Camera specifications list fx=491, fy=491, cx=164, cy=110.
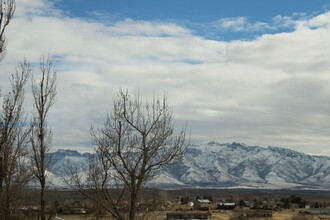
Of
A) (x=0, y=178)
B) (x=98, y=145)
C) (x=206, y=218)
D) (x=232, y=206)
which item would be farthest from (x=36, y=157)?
(x=232, y=206)

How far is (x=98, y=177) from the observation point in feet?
59.5

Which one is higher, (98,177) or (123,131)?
(123,131)

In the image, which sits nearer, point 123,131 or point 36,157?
point 123,131

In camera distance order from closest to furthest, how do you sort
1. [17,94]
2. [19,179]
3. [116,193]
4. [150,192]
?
[116,193] < [150,192] < [17,94] < [19,179]

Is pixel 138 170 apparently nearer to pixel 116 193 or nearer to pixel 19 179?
pixel 116 193

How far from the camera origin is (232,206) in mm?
151500

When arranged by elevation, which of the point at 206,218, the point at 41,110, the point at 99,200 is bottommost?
the point at 206,218

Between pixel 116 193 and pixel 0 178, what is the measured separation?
17.3ft

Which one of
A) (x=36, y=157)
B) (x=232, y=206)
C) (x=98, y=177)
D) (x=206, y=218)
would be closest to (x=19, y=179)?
(x=36, y=157)

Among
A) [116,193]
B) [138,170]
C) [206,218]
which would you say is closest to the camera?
[138,170]

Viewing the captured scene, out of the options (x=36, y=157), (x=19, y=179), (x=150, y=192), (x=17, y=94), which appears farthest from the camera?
(x=19, y=179)

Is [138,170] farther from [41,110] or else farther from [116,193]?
[41,110]

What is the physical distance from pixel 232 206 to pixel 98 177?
138105mm

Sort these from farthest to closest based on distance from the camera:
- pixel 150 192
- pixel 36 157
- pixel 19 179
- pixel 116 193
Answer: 1. pixel 19 179
2. pixel 36 157
3. pixel 150 192
4. pixel 116 193
